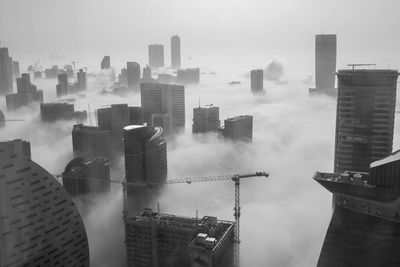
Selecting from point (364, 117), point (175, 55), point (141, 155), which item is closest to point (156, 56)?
point (175, 55)

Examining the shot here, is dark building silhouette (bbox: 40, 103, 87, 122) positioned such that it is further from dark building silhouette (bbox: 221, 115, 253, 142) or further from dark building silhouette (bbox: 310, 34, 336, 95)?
dark building silhouette (bbox: 310, 34, 336, 95)

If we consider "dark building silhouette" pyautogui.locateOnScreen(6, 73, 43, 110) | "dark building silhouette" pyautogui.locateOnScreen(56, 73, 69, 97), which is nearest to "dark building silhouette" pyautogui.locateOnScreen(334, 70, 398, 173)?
"dark building silhouette" pyautogui.locateOnScreen(6, 73, 43, 110)

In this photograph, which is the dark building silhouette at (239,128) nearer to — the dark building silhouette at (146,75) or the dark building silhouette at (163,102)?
the dark building silhouette at (163,102)

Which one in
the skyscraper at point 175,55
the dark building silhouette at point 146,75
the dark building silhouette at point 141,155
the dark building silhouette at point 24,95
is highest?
the skyscraper at point 175,55

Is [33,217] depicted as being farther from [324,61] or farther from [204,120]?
[324,61]

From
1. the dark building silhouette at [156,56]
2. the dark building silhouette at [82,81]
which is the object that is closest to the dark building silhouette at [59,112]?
the dark building silhouette at [82,81]
